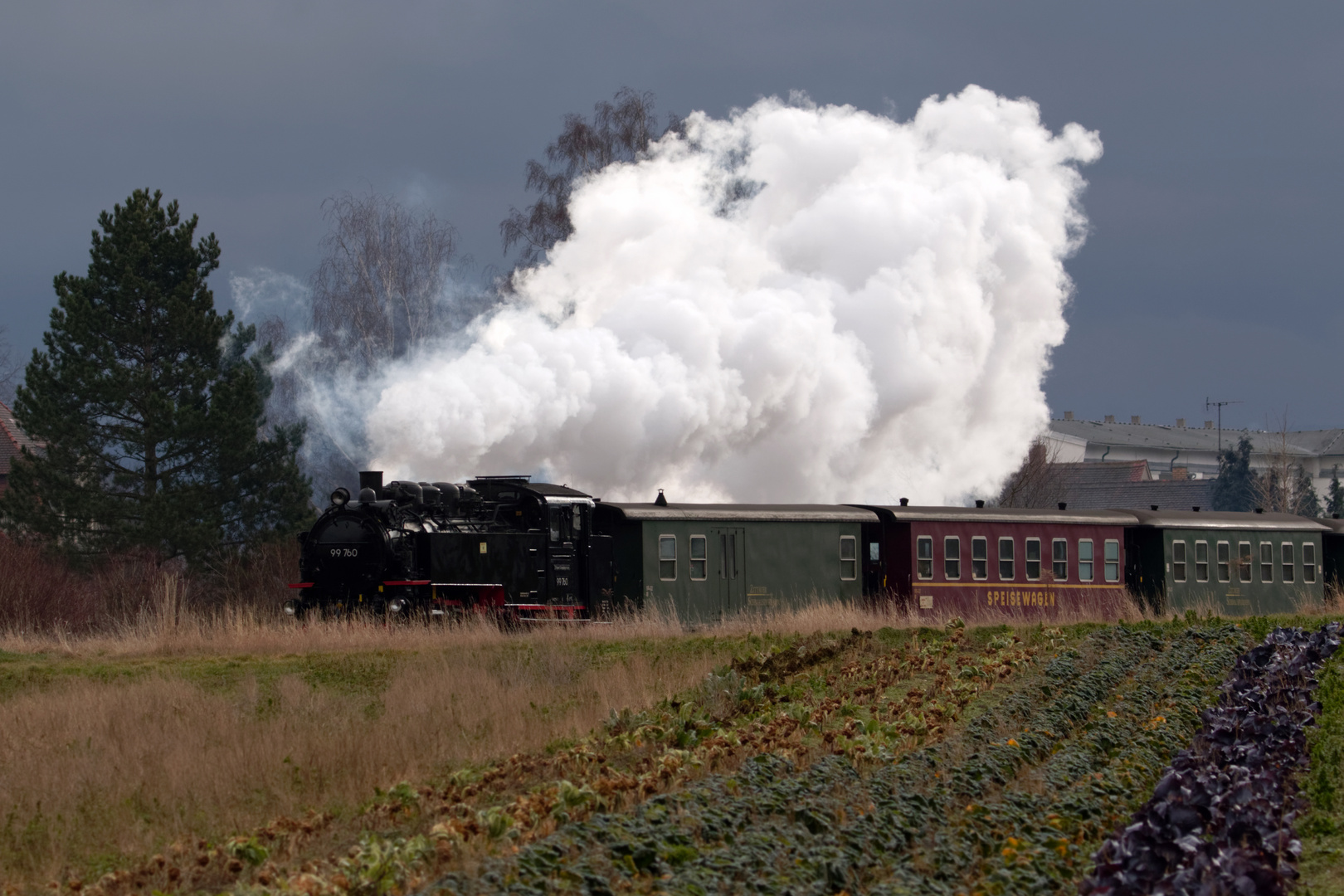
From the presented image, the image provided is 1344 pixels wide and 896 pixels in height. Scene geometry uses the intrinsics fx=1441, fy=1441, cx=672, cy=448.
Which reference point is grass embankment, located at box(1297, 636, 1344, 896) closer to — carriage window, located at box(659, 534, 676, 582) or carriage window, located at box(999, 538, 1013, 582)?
carriage window, located at box(659, 534, 676, 582)

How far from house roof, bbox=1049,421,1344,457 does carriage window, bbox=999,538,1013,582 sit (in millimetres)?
89260

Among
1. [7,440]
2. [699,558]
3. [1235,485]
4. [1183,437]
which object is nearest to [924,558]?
[699,558]

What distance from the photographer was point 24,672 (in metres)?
17.2

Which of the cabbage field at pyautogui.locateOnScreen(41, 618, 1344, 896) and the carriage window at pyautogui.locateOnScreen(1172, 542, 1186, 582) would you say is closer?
the cabbage field at pyautogui.locateOnScreen(41, 618, 1344, 896)

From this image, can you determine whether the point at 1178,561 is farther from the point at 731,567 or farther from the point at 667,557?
the point at 667,557

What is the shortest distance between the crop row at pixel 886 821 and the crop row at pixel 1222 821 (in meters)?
0.55

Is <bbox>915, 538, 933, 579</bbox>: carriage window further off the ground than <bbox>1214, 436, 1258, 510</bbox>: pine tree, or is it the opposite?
<bbox>1214, 436, 1258, 510</bbox>: pine tree

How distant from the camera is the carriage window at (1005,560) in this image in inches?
1022

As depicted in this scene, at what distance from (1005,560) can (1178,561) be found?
12.9 feet

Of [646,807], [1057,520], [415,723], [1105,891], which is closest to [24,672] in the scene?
[415,723]

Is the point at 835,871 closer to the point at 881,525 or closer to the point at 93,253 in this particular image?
the point at 881,525

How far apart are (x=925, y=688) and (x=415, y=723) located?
5.05 meters

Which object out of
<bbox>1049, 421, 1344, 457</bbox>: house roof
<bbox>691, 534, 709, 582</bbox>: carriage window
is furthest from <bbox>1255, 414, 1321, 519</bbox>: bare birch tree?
<bbox>691, 534, 709, 582</bbox>: carriage window

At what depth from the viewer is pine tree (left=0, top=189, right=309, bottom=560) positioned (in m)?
32.9
